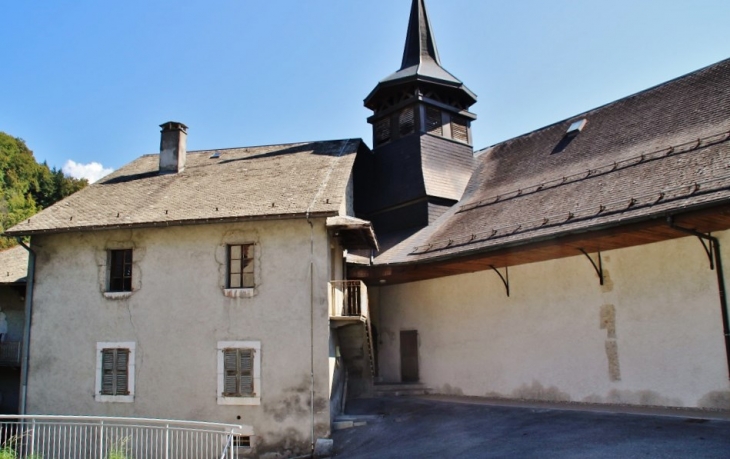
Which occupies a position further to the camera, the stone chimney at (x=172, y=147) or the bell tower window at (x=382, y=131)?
the bell tower window at (x=382, y=131)

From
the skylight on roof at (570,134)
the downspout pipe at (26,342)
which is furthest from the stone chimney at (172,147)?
the skylight on roof at (570,134)

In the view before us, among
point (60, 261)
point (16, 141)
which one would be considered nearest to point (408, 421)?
point (60, 261)

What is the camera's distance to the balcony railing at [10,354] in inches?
643

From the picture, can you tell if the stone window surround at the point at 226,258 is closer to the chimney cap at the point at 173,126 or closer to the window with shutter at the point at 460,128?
the chimney cap at the point at 173,126

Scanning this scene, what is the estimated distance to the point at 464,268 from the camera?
1588cm

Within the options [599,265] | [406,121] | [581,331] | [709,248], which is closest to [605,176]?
[599,265]

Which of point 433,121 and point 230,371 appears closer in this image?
point 230,371

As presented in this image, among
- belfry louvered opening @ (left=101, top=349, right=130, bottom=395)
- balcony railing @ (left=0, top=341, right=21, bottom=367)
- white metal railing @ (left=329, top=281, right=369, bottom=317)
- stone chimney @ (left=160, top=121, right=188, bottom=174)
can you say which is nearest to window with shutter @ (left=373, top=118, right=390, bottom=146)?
stone chimney @ (left=160, top=121, right=188, bottom=174)

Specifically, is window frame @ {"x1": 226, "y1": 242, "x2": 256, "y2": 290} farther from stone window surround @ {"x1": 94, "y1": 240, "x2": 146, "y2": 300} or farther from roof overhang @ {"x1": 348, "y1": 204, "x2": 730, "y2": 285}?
roof overhang @ {"x1": 348, "y1": 204, "x2": 730, "y2": 285}

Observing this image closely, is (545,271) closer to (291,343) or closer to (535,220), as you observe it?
(535,220)

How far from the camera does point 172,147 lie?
18.3 meters

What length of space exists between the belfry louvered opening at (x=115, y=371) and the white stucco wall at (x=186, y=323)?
263 mm

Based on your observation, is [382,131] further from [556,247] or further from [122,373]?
[122,373]

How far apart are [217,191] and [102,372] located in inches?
198
